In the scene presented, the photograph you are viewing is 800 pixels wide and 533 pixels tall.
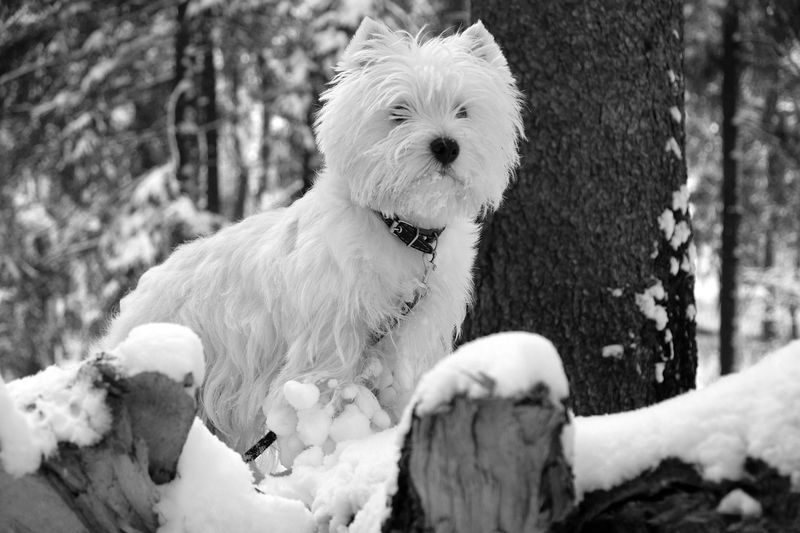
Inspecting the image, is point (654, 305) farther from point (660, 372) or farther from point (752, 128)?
point (752, 128)

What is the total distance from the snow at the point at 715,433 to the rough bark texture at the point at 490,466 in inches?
7.8

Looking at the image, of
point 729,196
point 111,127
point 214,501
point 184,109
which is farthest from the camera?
point 111,127

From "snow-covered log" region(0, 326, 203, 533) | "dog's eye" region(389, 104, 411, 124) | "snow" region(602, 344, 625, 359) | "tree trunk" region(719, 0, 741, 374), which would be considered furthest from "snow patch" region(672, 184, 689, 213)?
"tree trunk" region(719, 0, 741, 374)

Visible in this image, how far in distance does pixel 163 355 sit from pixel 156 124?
42.0ft

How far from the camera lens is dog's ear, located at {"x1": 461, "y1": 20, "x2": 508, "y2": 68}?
373 cm

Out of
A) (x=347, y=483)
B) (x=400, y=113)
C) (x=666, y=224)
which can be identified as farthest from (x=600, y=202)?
(x=347, y=483)

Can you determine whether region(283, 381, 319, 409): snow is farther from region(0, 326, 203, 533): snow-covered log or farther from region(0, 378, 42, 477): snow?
region(0, 378, 42, 477): snow

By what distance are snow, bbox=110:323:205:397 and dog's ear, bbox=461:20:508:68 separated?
7.45ft

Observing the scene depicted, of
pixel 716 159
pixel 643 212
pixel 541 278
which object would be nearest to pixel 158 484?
pixel 541 278

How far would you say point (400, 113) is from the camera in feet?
11.3

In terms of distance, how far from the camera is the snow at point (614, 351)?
3990 millimetres

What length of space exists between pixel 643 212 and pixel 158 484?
285 cm

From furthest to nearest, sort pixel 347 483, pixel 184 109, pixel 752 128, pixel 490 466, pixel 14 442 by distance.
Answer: pixel 184 109
pixel 752 128
pixel 347 483
pixel 14 442
pixel 490 466

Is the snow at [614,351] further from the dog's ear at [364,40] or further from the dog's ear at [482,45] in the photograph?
the dog's ear at [364,40]
